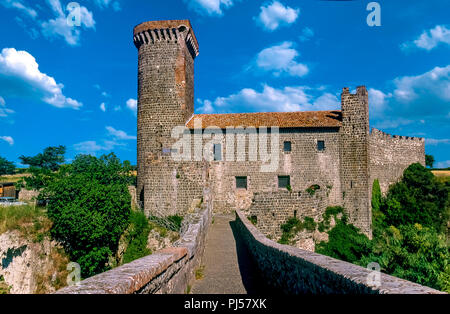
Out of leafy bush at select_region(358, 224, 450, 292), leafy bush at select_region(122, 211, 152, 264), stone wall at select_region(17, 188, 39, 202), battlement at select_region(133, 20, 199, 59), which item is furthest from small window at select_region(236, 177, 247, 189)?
stone wall at select_region(17, 188, 39, 202)

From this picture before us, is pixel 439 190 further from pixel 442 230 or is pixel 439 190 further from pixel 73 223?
pixel 73 223

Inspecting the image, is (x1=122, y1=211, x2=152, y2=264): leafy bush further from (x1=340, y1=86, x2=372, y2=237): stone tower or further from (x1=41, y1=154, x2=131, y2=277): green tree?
(x1=340, y1=86, x2=372, y2=237): stone tower

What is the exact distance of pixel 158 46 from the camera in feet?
77.4

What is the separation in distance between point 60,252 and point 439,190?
2959cm

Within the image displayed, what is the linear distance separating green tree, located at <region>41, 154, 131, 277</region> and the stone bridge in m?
9.99

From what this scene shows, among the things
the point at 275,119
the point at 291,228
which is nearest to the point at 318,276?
the point at 291,228

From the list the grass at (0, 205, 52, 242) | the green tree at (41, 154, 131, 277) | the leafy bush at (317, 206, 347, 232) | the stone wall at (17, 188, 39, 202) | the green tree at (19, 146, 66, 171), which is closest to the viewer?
the grass at (0, 205, 52, 242)

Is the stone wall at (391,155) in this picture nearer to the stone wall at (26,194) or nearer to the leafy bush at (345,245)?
the leafy bush at (345,245)

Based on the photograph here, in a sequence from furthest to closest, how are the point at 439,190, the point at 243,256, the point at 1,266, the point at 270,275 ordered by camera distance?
the point at 439,190 < the point at 1,266 < the point at 243,256 < the point at 270,275

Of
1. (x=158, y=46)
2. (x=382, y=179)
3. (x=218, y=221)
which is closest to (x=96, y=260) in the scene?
(x=218, y=221)

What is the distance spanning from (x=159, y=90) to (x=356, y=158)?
16.0 metres

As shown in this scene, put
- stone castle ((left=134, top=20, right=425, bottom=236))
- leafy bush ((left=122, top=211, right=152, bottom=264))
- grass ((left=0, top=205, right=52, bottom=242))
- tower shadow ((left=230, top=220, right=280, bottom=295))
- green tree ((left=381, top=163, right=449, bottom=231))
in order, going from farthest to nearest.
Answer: green tree ((left=381, top=163, right=449, bottom=231))
stone castle ((left=134, top=20, right=425, bottom=236))
leafy bush ((left=122, top=211, right=152, bottom=264))
grass ((left=0, top=205, right=52, bottom=242))
tower shadow ((left=230, top=220, right=280, bottom=295))

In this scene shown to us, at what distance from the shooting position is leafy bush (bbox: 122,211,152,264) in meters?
19.6
